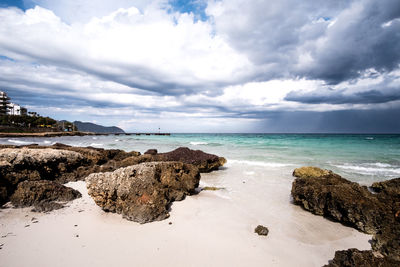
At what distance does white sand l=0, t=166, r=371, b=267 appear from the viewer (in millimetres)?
3162

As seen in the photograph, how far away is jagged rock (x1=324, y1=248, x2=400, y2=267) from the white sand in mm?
393

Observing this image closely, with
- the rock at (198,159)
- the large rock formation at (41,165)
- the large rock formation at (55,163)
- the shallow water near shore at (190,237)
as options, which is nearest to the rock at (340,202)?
the shallow water near shore at (190,237)

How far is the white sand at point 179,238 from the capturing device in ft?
10.4

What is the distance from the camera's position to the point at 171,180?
19.6 feet

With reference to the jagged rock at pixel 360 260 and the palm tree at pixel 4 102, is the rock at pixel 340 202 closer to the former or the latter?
the jagged rock at pixel 360 260

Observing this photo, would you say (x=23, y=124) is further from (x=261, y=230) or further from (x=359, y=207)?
(x=359, y=207)

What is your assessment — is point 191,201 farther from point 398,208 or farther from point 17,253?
point 398,208

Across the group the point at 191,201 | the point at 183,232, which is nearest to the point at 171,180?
the point at 191,201

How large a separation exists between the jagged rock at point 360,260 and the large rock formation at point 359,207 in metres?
0.04

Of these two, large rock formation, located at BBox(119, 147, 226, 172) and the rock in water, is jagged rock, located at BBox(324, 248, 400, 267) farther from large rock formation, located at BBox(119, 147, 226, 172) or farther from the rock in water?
large rock formation, located at BBox(119, 147, 226, 172)

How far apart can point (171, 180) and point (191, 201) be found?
0.87 metres

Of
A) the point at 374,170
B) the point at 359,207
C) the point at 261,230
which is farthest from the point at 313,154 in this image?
the point at 261,230

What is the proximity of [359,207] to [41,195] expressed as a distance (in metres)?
7.83

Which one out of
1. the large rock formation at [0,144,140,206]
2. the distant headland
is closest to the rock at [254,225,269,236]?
the large rock formation at [0,144,140,206]
